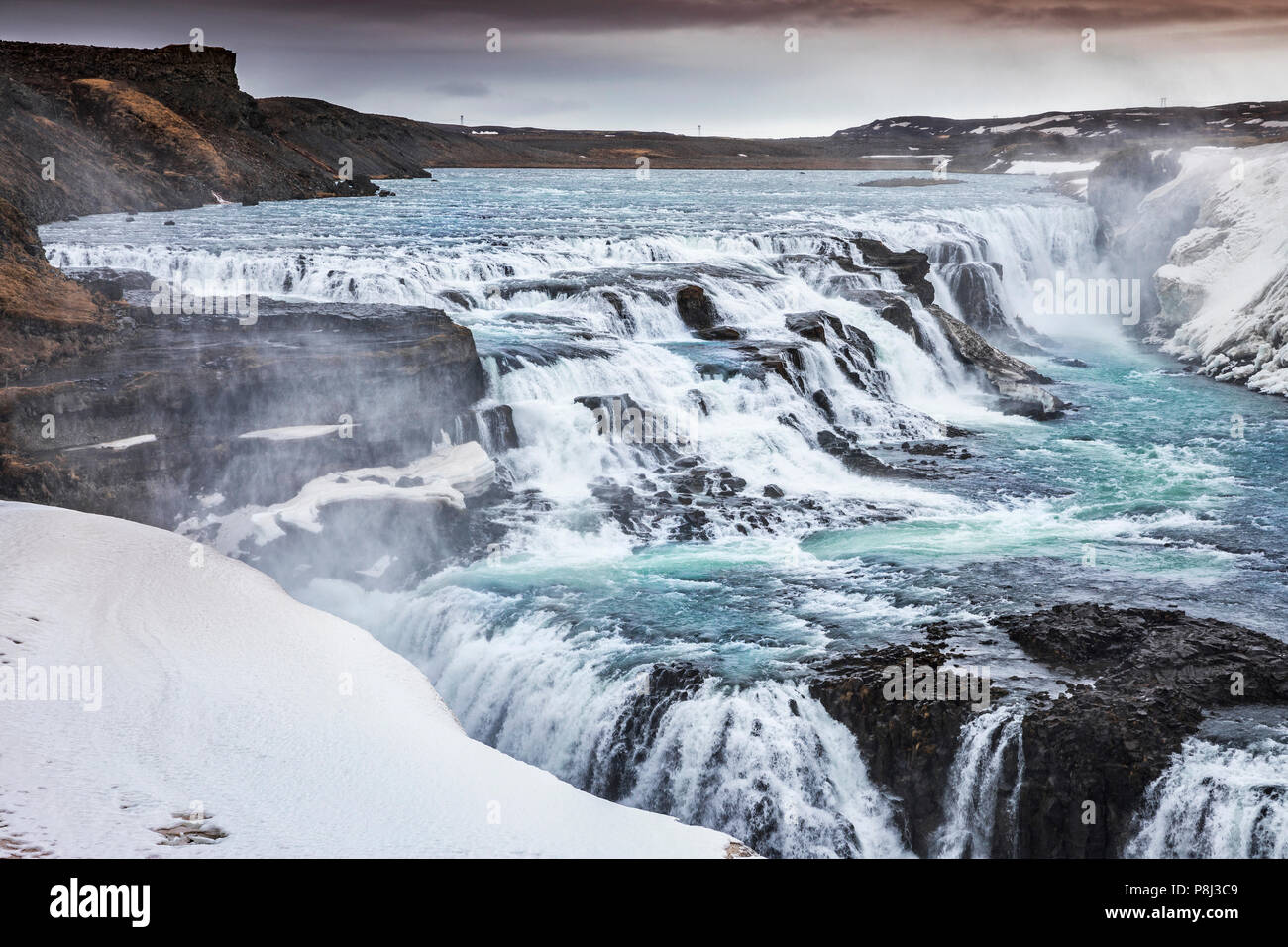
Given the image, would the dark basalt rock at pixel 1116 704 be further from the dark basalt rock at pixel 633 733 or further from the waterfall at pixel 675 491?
the dark basalt rock at pixel 633 733

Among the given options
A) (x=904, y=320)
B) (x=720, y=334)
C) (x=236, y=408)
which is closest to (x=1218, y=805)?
(x=236, y=408)

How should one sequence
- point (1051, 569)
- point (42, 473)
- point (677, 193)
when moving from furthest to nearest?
1. point (677, 193)
2. point (1051, 569)
3. point (42, 473)

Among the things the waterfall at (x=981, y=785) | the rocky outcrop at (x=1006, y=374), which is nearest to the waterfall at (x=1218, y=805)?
the waterfall at (x=981, y=785)

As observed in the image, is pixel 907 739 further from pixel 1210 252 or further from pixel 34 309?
pixel 1210 252

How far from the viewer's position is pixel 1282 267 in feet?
93.0

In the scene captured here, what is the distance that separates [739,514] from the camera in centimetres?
1716

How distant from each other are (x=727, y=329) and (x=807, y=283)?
584cm

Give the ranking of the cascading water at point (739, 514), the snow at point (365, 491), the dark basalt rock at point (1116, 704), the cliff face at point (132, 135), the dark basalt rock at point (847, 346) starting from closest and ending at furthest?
the dark basalt rock at point (1116, 704), the cascading water at point (739, 514), the snow at point (365, 491), the dark basalt rock at point (847, 346), the cliff face at point (132, 135)

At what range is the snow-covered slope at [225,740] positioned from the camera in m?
7.29

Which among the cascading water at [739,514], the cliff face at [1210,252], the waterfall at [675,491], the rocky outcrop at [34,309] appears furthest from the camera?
the cliff face at [1210,252]

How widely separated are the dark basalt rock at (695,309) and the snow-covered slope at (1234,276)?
514 inches

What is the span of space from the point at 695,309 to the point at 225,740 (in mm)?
18279

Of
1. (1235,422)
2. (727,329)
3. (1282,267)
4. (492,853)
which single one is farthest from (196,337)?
(1282,267)

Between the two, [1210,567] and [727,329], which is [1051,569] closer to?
[1210,567]
